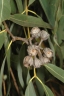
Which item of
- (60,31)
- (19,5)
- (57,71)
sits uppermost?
(19,5)

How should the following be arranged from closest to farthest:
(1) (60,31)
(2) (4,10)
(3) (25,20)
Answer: (2) (4,10), (3) (25,20), (1) (60,31)

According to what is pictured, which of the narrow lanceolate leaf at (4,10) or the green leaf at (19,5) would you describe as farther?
the green leaf at (19,5)

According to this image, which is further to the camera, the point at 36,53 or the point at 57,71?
the point at 57,71

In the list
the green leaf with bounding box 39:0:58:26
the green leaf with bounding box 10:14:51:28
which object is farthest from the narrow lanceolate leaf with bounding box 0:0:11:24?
the green leaf with bounding box 39:0:58:26

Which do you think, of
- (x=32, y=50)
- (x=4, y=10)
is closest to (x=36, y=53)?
(x=32, y=50)

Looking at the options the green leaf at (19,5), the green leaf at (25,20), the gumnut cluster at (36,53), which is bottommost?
the gumnut cluster at (36,53)

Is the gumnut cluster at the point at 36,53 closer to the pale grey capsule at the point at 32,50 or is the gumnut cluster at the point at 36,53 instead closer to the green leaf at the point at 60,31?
the pale grey capsule at the point at 32,50

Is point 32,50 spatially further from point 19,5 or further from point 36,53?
point 19,5

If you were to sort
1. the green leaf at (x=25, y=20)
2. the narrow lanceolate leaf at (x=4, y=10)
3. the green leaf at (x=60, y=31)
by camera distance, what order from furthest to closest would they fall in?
the green leaf at (x=60, y=31) → the green leaf at (x=25, y=20) → the narrow lanceolate leaf at (x=4, y=10)

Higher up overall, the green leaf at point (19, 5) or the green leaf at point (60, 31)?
the green leaf at point (19, 5)

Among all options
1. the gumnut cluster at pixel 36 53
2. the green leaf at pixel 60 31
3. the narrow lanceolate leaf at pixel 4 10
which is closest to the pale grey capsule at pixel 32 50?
the gumnut cluster at pixel 36 53

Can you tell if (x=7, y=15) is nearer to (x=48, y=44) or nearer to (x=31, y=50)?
(x=31, y=50)
